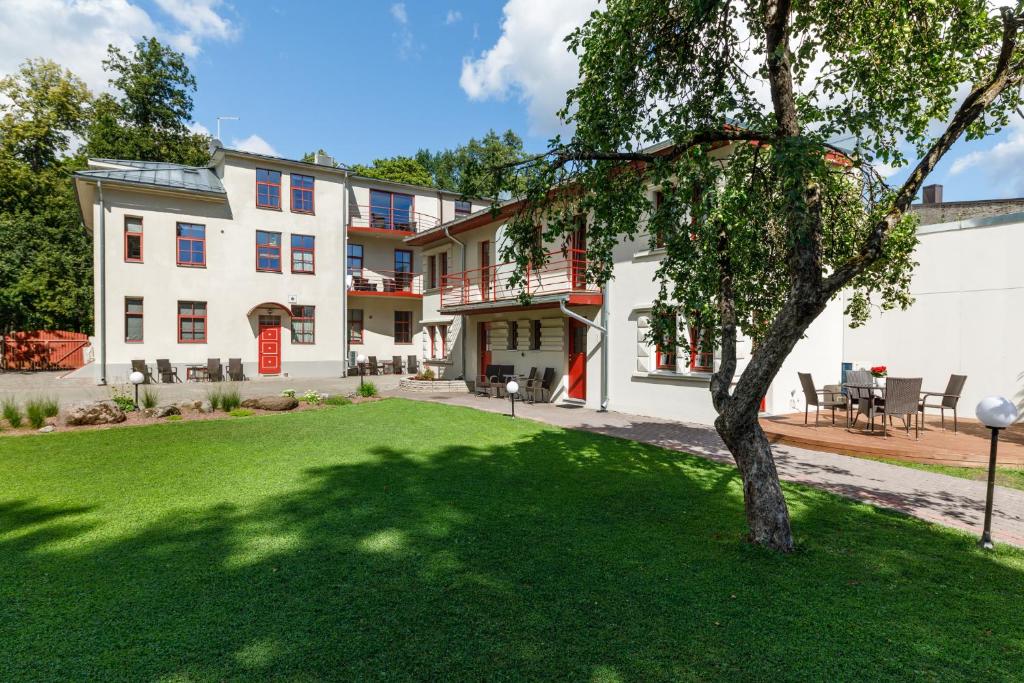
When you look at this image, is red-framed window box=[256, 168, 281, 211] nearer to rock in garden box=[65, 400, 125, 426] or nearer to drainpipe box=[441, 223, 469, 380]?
drainpipe box=[441, 223, 469, 380]

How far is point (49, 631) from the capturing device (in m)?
3.03

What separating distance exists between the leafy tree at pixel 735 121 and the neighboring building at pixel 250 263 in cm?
1969

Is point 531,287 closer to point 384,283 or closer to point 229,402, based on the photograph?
point 229,402

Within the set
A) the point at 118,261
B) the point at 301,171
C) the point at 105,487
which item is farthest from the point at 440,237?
the point at 105,487

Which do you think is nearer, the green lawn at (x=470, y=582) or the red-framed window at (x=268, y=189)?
the green lawn at (x=470, y=582)

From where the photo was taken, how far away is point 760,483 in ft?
14.4

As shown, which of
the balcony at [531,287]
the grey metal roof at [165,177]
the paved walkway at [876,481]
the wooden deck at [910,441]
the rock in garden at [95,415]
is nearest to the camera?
the paved walkway at [876,481]

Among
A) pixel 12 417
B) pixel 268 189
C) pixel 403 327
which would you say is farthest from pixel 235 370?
pixel 12 417

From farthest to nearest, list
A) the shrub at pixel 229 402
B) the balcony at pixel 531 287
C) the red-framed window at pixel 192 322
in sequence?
the red-framed window at pixel 192 322
the balcony at pixel 531 287
the shrub at pixel 229 402

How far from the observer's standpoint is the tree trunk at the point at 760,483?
435 cm

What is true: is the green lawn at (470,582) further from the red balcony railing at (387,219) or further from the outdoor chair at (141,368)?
the red balcony railing at (387,219)

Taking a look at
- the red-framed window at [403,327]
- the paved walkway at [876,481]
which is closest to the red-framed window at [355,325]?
the red-framed window at [403,327]

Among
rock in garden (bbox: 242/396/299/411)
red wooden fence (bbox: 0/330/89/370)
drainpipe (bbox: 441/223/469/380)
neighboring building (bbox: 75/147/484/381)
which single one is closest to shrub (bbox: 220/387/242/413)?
rock in garden (bbox: 242/396/299/411)

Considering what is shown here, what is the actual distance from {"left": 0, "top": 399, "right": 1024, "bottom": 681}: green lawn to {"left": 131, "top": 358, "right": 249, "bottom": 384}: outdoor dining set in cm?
1414
